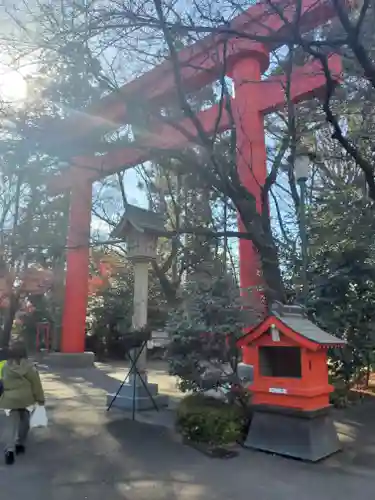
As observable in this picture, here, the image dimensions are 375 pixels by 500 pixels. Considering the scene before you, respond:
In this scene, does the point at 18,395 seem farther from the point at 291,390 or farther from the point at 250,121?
the point at 250,121

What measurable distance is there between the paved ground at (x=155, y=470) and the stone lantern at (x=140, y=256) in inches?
44.8

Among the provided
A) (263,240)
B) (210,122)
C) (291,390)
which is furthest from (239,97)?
(291,390)

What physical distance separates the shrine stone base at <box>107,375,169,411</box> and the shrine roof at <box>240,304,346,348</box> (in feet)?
8.98

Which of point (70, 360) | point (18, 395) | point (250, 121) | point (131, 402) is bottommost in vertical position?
point (131, 402)

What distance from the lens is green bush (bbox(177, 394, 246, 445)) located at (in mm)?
6098

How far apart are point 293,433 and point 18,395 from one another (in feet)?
11.4

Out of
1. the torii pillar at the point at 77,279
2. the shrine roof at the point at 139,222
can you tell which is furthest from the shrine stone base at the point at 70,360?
the shrine roof at the point at 139,222

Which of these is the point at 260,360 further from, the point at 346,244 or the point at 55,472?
the point at 346,244

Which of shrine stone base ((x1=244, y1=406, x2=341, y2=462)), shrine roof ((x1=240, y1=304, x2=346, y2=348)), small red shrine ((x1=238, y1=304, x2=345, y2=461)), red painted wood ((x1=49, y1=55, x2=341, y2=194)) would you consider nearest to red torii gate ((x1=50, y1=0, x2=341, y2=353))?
red painted wood ((x1=49, y1=55, x2=341, y2=194))

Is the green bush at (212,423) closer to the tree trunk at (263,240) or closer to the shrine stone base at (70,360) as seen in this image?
the tree trunk at (263,240)

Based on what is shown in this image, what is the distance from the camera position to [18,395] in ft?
17.9

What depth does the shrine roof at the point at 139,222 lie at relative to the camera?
29.3 feet

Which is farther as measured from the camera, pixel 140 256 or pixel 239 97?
pixel 239 97

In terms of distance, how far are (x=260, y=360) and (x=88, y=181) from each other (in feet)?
37.6
